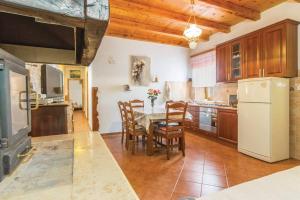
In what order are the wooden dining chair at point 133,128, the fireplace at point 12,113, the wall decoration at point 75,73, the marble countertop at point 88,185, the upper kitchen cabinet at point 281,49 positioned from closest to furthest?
the marble countertop at point 88,185
the fireplace at point 12,113
the upper kitchen cabinet at point 281,49
the wooden dining chair at point 133,128
the wall decoration at point 75,73

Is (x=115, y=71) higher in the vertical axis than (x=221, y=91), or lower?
higher

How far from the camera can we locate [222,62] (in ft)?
13.9

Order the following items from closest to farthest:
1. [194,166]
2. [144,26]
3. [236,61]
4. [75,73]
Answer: [194,166] < [236,61] < [144,26] < [75,73]

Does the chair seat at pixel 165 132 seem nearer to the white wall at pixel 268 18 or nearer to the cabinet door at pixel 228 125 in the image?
the cabinet door at pixel 228 125

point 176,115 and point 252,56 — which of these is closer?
point 176,115

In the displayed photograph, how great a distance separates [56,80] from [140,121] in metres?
1.67

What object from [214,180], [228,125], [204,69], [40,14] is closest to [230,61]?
[204,69]

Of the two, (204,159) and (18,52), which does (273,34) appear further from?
(18,52)

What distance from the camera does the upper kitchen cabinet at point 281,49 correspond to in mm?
2957

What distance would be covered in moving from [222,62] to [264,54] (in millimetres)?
1026

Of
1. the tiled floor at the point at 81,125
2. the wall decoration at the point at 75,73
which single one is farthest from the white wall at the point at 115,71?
the wall decoration at the point at 75,73

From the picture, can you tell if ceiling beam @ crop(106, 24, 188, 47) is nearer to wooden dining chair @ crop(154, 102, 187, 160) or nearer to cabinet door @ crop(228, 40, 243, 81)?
cabinet door @ crop(228, 40, 243, 81)

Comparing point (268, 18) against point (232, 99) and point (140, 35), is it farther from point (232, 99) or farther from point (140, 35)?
point (140, 35)

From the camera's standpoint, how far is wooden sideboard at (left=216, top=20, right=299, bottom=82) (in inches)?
117
